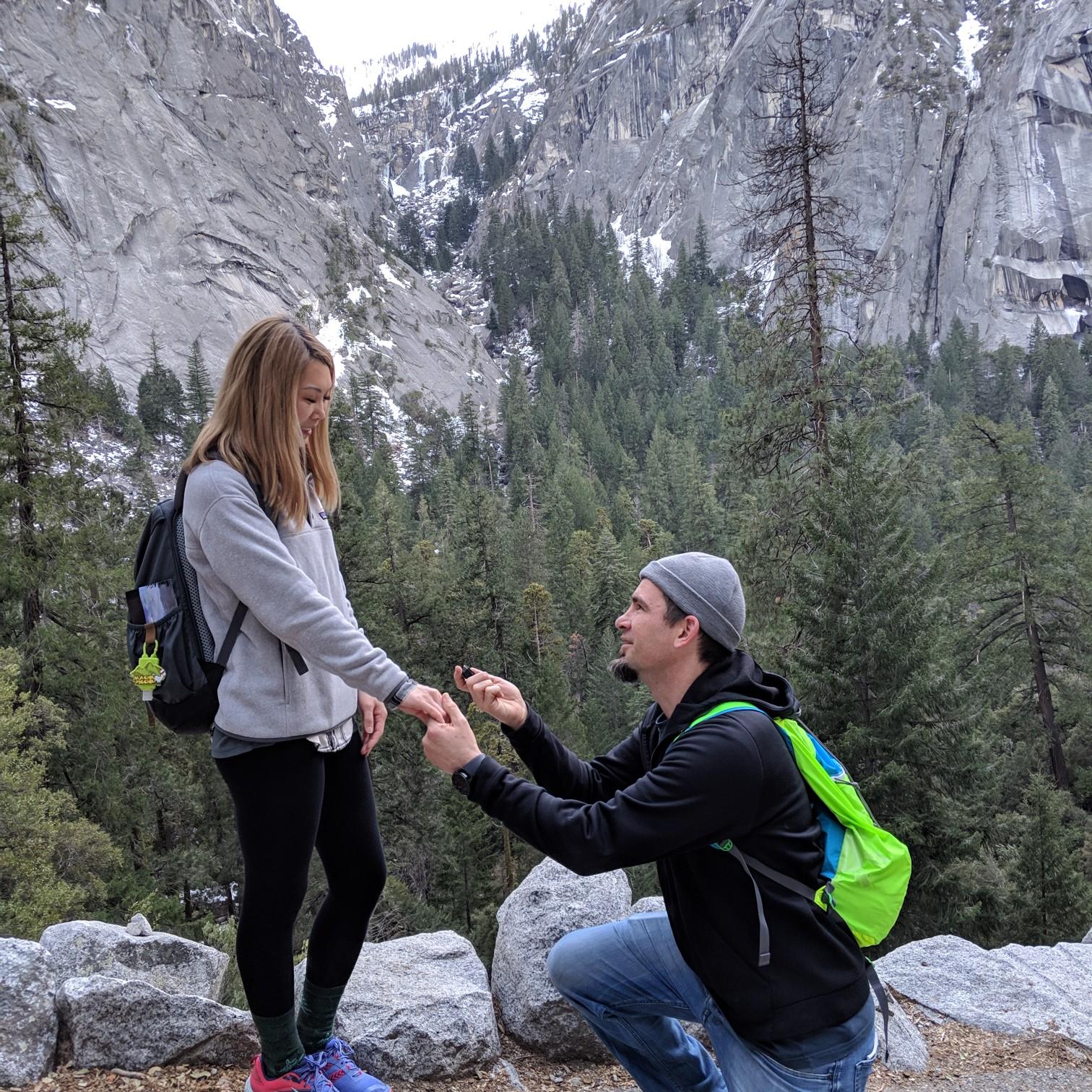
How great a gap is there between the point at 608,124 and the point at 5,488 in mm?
164693

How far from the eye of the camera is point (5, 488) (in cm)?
1239

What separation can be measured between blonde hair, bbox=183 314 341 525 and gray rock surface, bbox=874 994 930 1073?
11.9 ft

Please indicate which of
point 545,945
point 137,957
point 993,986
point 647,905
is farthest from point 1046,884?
point 137,957

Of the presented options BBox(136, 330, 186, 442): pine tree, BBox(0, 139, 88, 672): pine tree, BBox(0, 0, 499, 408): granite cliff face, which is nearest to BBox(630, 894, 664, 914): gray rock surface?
BBox(0, 139, 88, 672): pine tree

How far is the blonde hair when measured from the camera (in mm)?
2479

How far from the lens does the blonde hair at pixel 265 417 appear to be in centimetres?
248

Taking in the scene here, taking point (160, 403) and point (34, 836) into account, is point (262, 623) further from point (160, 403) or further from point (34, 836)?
point (160, 403)

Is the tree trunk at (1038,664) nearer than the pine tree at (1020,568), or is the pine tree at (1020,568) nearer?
the tree trunk at (1038,664)

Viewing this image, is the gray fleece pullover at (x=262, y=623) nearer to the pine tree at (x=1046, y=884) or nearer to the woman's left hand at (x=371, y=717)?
the woman's left hand at (x=371, y=717)

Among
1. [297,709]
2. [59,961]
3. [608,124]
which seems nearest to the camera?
[297,709]

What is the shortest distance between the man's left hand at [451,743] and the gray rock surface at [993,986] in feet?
12.5

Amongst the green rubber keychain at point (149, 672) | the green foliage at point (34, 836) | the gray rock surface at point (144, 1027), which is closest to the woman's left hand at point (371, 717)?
the green rubber keychain at point (149, 672)

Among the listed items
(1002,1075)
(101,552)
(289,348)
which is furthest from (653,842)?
(101,552)

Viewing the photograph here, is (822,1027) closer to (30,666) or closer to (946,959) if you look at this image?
(946,959)
